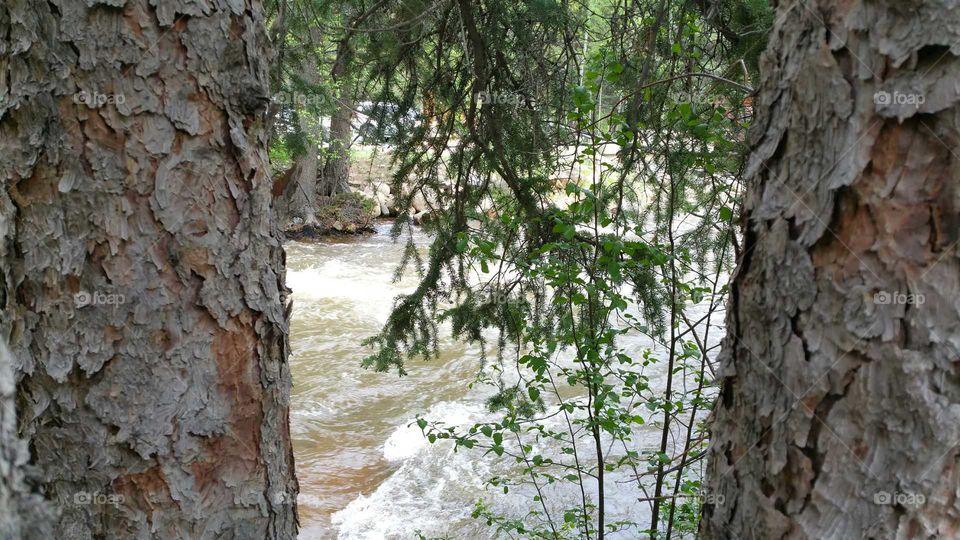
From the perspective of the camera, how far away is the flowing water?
565 cm

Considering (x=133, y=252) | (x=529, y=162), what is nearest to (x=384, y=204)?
(x=529, y=162)

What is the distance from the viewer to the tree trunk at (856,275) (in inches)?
39.2

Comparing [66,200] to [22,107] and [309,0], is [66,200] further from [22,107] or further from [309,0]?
[309,0]

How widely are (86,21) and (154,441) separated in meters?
0.98

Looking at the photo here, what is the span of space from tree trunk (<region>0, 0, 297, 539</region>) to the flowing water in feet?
10.3

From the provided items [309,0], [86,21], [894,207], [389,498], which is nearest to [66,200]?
[86,21]

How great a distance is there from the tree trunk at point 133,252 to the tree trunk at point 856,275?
125cm

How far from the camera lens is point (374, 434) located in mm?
6961

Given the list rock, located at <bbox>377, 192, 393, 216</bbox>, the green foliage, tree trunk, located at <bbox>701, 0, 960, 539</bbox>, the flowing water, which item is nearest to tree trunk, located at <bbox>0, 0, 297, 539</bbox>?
tree trunk, located at <bbox>701, 0, 960, 539</bbox>

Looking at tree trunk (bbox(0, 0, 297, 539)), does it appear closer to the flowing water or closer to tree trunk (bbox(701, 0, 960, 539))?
tree trunk (bbox(701, 0, 960, 539))

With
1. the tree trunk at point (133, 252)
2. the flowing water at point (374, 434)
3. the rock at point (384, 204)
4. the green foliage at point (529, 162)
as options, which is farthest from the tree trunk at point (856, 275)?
the rock at point (384, 204)

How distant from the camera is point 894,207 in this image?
3.34 ft

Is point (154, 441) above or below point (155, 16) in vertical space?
below

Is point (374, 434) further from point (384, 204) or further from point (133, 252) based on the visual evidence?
point (384, 204)
